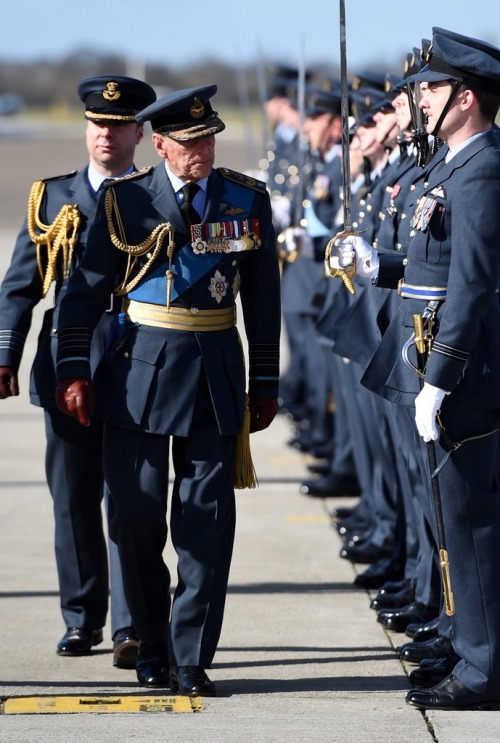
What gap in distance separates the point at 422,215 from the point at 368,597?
222 cm

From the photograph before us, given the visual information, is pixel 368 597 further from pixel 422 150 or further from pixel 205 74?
pixel 205 74

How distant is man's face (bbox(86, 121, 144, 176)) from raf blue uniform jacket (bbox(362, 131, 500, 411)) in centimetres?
118

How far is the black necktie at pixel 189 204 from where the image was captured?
4.84 metres

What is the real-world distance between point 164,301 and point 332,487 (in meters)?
3.74

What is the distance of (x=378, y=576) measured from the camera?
6363mm

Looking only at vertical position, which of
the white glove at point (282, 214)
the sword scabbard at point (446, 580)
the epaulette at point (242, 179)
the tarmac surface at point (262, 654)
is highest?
the epaulette at point (242, 179)

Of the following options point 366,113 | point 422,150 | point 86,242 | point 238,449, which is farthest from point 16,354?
point 366,113

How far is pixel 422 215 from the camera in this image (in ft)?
14.7

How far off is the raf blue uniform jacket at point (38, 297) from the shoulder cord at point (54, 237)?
0.08 ft

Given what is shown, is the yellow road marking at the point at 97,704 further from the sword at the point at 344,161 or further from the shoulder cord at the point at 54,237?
the shoulder cord at the point at 54,237

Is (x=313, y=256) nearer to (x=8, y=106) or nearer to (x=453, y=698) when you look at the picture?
(x=453, y=698)

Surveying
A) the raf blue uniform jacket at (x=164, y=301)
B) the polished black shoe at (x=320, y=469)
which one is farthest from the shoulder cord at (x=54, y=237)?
the polished black shoe at (x=320, y=469)

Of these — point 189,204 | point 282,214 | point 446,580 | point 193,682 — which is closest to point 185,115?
point 189,204

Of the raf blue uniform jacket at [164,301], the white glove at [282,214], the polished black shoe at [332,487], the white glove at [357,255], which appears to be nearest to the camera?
the white glove at [357,255]
